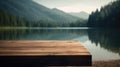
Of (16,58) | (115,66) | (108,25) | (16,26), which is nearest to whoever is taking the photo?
(16,58)

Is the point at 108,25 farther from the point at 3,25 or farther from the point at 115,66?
the point at 115,66

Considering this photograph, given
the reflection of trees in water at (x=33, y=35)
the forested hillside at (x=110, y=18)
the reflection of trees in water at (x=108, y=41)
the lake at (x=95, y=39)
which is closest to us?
the lake at (x=95, y=39)

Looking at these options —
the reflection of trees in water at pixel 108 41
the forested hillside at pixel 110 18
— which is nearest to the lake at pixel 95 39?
the reflection of trees in water at pixel 108 41

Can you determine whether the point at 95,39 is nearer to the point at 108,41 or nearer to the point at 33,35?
the point at 108,41

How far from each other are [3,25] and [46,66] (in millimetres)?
146396

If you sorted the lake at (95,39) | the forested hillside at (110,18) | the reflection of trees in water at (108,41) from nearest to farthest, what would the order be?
the lake at (95,39), the reflection of trees in water at (108,41), the forested hillside at (110,18)

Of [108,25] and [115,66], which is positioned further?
[108,25]

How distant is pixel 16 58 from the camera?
262 cm

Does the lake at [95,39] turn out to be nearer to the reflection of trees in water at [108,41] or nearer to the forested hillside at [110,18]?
the reflection of trees in water at [108,41]

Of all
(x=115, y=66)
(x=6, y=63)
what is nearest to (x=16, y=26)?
(x=115, y=66)

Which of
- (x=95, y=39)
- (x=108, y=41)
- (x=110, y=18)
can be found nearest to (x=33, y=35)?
(x=95, y=39)

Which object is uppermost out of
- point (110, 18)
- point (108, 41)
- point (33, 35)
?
point (110, 18)

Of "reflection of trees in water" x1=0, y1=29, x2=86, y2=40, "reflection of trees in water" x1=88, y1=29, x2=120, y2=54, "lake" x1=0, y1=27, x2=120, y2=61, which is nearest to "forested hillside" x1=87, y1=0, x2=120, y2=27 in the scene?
"reflection of trees in water" x1=0, y1=29, x2=86, y2=40

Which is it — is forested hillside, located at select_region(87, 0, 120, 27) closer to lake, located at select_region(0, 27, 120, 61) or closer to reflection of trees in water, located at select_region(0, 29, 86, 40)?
reflection of trees in water, located at select_region(0, 29, 86, 40)
